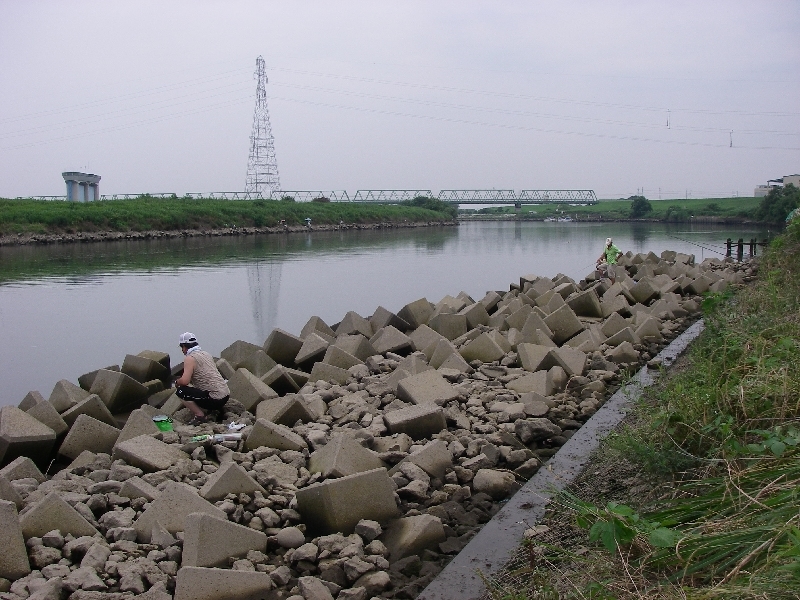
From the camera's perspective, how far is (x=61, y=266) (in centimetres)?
3291

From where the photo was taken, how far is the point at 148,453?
6.02 metres

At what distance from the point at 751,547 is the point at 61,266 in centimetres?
3407

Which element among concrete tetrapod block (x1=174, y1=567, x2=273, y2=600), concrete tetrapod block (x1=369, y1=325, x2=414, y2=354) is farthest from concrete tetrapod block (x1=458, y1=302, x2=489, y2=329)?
concrete tetrapod block (x1=174, y1=567, x2=273, y2=600)

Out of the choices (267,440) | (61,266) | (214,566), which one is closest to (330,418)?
(267,440)

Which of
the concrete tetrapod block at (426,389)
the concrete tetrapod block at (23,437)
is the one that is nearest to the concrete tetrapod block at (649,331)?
the concrete tetrapod block at (426,389)

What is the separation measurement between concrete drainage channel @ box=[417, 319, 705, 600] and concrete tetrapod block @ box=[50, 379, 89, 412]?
222 inches

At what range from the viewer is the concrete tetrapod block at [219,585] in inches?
163

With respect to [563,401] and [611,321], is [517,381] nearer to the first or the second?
[563,401]

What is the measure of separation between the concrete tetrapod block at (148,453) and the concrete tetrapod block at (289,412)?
112cm

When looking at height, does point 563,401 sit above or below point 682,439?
below

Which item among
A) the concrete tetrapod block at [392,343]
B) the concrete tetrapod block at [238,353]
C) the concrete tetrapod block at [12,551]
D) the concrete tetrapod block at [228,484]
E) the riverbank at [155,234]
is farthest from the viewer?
the riverbank at [155,234]

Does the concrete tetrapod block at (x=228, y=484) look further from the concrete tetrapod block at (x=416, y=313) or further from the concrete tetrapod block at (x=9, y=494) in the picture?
the concrete tetrapod block at (x=416, y=313)

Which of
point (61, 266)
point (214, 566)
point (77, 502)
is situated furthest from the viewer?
point (61, 266)

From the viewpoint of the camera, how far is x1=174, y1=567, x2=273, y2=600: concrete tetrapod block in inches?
163
